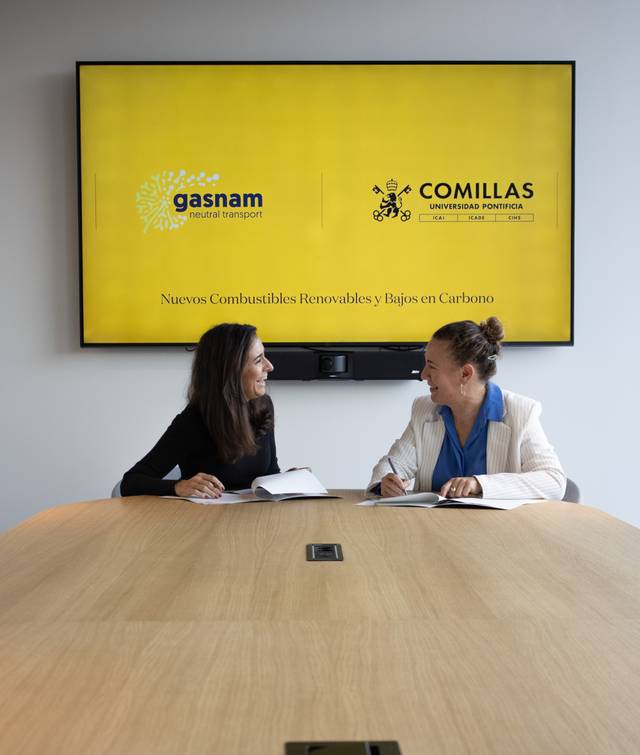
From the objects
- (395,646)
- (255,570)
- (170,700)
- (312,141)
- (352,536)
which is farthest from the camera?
(312,141)

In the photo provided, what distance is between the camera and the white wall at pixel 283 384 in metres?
4.25

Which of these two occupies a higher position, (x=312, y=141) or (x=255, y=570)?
(x=312, y=141)

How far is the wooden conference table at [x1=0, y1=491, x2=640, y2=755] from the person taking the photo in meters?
1.04

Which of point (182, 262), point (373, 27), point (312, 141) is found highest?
point (373, 27)

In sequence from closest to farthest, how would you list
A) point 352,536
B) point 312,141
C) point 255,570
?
point 255,570 < point 352,536 < point 312,141

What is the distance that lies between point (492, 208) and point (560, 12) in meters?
1.05

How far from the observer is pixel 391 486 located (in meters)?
2.87

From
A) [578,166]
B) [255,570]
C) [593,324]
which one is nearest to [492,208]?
[578,166]

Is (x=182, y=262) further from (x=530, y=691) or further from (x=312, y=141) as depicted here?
(x=530, y=691)

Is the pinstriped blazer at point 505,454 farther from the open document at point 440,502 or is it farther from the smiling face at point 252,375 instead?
the smiling face at point 252,375

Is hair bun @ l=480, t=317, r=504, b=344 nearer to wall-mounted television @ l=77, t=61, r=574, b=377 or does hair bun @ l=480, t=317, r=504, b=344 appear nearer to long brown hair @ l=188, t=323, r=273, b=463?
long brown hair @ l=188, t=323, r=273, b=463

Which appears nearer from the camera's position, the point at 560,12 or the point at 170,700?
the point at 170,700

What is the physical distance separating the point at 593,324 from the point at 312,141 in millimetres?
1699

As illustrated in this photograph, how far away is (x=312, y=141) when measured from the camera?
4234mm
